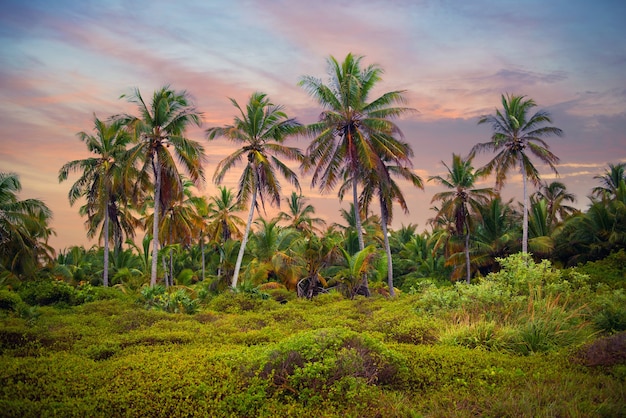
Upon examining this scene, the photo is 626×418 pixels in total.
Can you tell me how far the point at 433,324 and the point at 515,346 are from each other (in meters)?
1.97

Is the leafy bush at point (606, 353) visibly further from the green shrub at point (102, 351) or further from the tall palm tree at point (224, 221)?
the tall palm tree at point (224, 221)

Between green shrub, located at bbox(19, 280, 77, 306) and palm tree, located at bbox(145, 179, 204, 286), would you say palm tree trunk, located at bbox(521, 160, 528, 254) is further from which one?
green shrub, located at bbox(19, 280, 77, 306)

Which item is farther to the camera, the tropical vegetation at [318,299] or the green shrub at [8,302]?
the green shrub at [8,302]

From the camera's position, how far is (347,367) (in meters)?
6.14

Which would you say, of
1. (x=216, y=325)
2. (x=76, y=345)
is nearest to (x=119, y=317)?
(x=216, y=325)

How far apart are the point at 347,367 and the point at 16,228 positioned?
2073cm

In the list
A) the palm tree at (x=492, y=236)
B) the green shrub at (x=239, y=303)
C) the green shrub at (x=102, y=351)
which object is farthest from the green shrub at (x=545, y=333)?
the palm tree at (x=492, y=236)

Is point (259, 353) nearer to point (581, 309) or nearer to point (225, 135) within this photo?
point (581, 309)

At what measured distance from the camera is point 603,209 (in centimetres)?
2402

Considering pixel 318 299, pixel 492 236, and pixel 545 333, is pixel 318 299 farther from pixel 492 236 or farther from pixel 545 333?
pixel 492 236

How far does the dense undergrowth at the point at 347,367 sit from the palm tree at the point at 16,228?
11.9m

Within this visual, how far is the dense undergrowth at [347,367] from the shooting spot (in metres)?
5.41

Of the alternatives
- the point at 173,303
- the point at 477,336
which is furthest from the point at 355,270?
the point at 477,336

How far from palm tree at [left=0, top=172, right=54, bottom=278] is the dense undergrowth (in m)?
11.9
